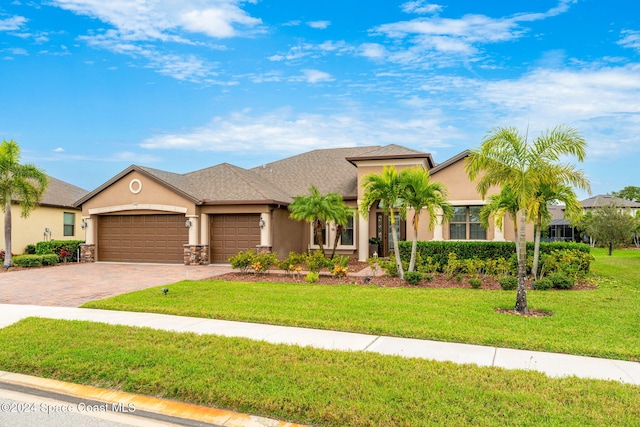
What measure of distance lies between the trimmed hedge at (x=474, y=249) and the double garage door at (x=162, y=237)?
7471 millimetres

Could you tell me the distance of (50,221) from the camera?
2453 cm

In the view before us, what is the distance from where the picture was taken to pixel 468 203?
678 inches

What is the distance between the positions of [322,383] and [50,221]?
82.2 ft

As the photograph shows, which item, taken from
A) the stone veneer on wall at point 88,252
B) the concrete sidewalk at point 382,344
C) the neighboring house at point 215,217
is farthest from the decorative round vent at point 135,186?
the concrete sidewalk at point 382,344

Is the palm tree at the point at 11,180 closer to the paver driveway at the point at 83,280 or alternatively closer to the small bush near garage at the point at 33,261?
the small bush near garage at the point at 33,261

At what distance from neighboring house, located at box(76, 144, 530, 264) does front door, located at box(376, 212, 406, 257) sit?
0.05 m

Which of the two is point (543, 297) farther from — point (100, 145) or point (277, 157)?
point (100, 145)

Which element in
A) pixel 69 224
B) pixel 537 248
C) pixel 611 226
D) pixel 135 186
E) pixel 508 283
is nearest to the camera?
pixel 508 283

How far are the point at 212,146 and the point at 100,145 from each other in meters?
5.82

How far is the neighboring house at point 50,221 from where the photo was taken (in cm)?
2256

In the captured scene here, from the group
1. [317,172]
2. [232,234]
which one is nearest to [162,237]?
[232,234]

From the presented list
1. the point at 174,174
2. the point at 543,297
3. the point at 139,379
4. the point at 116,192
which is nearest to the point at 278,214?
the point at 174,174

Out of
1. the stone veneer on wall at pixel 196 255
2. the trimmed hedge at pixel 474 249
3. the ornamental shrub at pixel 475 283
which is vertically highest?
the trimmed hedge at pixel 474 249

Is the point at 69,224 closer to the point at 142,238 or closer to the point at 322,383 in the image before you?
the point at 142,238
